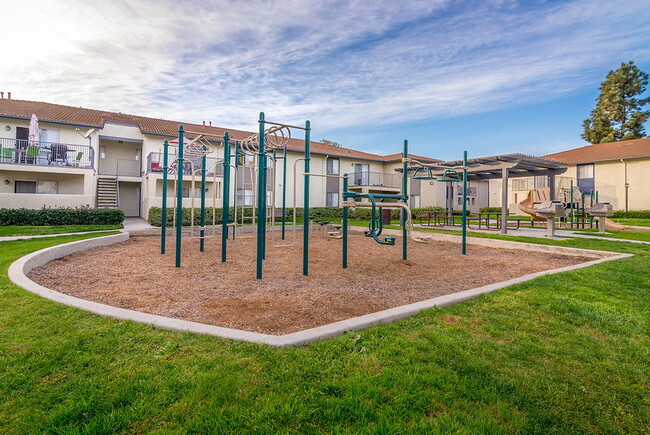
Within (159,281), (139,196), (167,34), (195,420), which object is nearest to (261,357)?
(195,420)

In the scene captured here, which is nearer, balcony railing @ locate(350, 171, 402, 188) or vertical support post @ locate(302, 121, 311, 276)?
vertical support post @ locate(302, 121, 311, 276)

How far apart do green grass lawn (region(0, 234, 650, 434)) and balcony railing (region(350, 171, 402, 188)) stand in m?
29.0

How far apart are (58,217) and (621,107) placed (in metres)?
60.6

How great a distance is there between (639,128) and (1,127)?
6398 cm

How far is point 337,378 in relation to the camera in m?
2.44

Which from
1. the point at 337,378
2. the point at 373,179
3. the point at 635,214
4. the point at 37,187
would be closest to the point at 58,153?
the point at 37,187

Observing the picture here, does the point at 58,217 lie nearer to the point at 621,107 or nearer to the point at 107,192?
the point at 107,192

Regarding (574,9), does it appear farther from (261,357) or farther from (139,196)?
(139,196)

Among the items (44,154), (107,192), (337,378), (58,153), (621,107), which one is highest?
(621,107)

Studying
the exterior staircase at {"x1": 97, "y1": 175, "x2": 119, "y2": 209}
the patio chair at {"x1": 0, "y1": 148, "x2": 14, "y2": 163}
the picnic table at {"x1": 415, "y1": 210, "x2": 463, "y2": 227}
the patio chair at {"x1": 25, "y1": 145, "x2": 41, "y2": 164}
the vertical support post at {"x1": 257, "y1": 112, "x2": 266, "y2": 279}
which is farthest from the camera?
the exterior staircase at {"x1": 97, "y1": 175, "x2": 119, "y2": 209}

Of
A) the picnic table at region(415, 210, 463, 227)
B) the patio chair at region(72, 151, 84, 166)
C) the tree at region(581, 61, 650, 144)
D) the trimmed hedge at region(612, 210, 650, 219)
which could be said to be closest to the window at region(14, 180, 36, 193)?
the patio chair at region(72, 151, 84, 166)

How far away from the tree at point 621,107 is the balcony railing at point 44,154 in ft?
185

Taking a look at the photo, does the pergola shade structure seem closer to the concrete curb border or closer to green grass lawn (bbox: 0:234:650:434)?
the concrete curb border

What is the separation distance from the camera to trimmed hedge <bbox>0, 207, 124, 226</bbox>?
1485 centimetres
